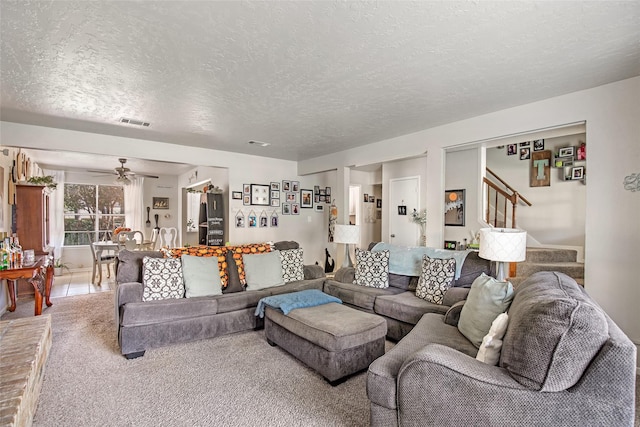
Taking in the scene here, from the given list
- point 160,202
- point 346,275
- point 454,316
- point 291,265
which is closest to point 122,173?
point 160,202

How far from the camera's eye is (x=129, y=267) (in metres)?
3.29

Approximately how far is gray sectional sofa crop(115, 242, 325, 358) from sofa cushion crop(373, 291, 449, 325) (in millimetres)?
1277

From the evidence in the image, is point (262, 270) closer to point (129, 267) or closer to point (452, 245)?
point (129, 267)

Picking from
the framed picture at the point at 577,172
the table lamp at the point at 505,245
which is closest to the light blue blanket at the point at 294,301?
the table lamp at the point at 505,245

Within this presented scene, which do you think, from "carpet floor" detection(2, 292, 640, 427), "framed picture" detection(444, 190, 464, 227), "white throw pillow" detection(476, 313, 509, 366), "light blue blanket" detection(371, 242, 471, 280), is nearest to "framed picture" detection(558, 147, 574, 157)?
"framed picture" detection(444, 190, 464, 227)

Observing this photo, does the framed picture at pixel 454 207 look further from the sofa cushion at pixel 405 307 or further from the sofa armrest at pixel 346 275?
the sofa cushion at pixel 405 307

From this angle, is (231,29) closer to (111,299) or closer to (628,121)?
(628,121)

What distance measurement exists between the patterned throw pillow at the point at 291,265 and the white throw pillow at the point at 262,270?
11 centimetres

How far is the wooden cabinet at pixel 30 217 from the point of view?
4.89m

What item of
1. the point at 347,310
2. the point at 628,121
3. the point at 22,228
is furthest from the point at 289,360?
the point at 22,228

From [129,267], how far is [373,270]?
2.73 meters

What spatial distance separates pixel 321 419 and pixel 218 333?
1.71 m

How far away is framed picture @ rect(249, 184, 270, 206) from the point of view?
605cm

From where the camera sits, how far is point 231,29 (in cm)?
192
